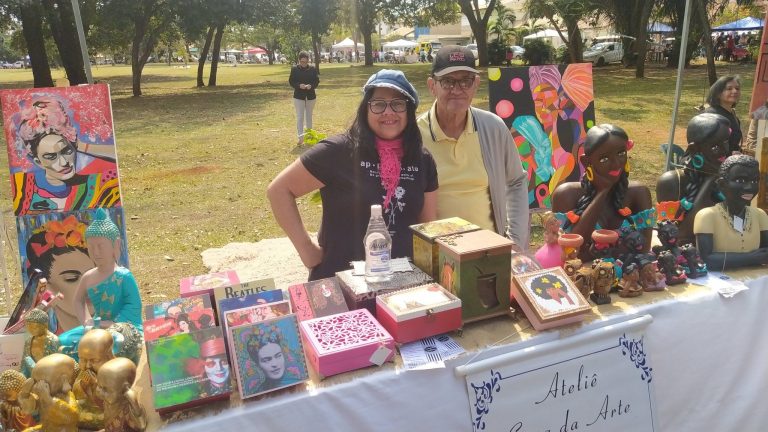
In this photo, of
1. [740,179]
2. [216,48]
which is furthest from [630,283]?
[216,48]

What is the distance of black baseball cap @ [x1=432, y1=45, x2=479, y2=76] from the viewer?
91.6 inches

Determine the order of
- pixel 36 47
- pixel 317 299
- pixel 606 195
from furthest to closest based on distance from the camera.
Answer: pixel 36 47, pixel 606 195, pixel 317 299

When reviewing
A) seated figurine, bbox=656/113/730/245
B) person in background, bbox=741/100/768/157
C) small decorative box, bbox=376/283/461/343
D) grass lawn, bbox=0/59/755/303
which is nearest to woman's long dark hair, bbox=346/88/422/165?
grass lawn, bbox=0/59/755/303

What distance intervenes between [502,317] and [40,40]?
2159 cm

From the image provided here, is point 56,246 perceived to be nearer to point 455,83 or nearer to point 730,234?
point 455,83

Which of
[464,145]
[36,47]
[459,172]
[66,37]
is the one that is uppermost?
[66,37]

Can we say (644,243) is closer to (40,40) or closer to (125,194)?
(125,194)

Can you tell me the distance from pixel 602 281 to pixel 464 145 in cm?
91

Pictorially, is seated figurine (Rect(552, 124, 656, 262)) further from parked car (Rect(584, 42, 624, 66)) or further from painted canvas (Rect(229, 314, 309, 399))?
parked car (Rect(584, 42, 624, 66))

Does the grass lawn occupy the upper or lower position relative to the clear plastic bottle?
lower

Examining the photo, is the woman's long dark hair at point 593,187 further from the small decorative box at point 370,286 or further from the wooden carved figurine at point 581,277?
the small decorative box at point 370,286

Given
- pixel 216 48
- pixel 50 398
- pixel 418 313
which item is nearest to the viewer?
pixel 50 398

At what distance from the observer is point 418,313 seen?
5.32 feet

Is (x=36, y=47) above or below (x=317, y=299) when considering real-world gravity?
above
